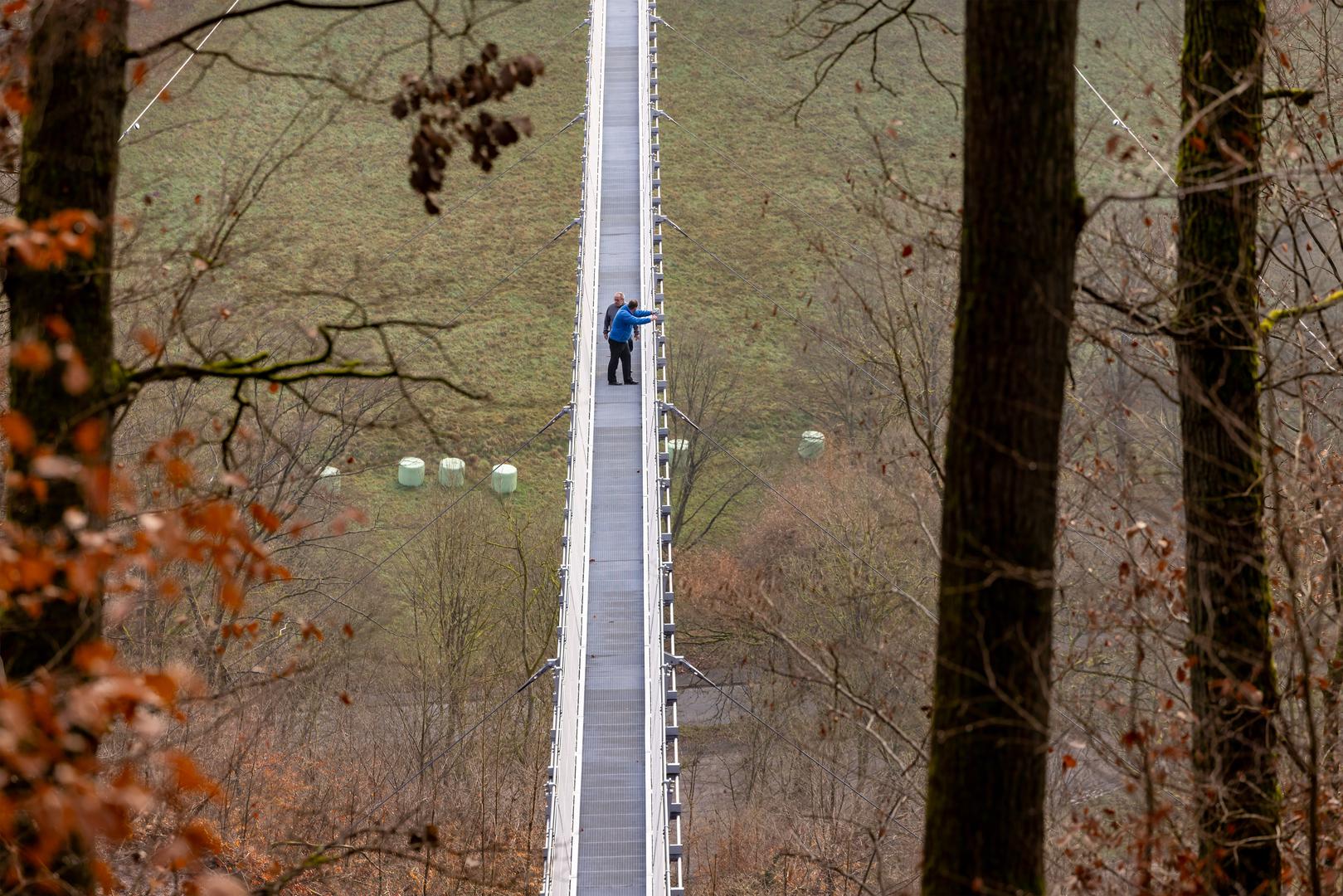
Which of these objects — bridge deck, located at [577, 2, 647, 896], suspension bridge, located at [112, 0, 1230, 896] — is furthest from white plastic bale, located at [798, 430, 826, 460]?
bridge deck, located at [577, 2, 647, 896]

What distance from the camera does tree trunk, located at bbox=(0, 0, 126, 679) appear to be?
4047 millimetres

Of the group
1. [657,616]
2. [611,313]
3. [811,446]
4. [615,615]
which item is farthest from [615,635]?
[811,446]

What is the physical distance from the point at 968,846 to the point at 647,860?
21.1ft

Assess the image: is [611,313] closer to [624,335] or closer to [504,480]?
[624,335]

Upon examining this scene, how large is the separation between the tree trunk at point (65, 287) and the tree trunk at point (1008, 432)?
91.7 inches

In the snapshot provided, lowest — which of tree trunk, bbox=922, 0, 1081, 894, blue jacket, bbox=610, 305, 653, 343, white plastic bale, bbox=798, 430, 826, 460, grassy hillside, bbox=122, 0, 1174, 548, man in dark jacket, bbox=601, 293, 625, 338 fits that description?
tree trunk, bbox=922, 0, 1081, 894

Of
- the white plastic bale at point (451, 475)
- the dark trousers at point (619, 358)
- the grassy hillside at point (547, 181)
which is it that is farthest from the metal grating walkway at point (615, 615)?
the grassy hillside at point (547, 181)

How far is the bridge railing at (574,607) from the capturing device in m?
10.3

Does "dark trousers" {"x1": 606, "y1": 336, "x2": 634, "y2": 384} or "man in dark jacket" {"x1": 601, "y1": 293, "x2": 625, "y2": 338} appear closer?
"man in dark jacket" {"x1": 601, "y1": 293, "x2": 625, "y2": 338}

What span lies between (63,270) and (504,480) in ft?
90.7

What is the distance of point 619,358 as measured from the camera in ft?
47.4

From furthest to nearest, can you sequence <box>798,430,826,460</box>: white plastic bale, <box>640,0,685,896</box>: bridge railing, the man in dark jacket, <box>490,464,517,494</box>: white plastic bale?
1. <box>798,430,826,460</box>: white plastic bale
2. <box>490,464,517,494</box>: white plastic bale
3. the man in dark jacket
4. <box>640,0,685,896</box>: bridge railing

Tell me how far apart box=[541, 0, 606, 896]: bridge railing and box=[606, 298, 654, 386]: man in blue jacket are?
286mm

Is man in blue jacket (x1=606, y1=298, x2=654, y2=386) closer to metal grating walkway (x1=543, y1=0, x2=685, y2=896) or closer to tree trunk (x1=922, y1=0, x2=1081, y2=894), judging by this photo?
metal grating walkway (x1=543, y1=0, x2=685, y2=896)
